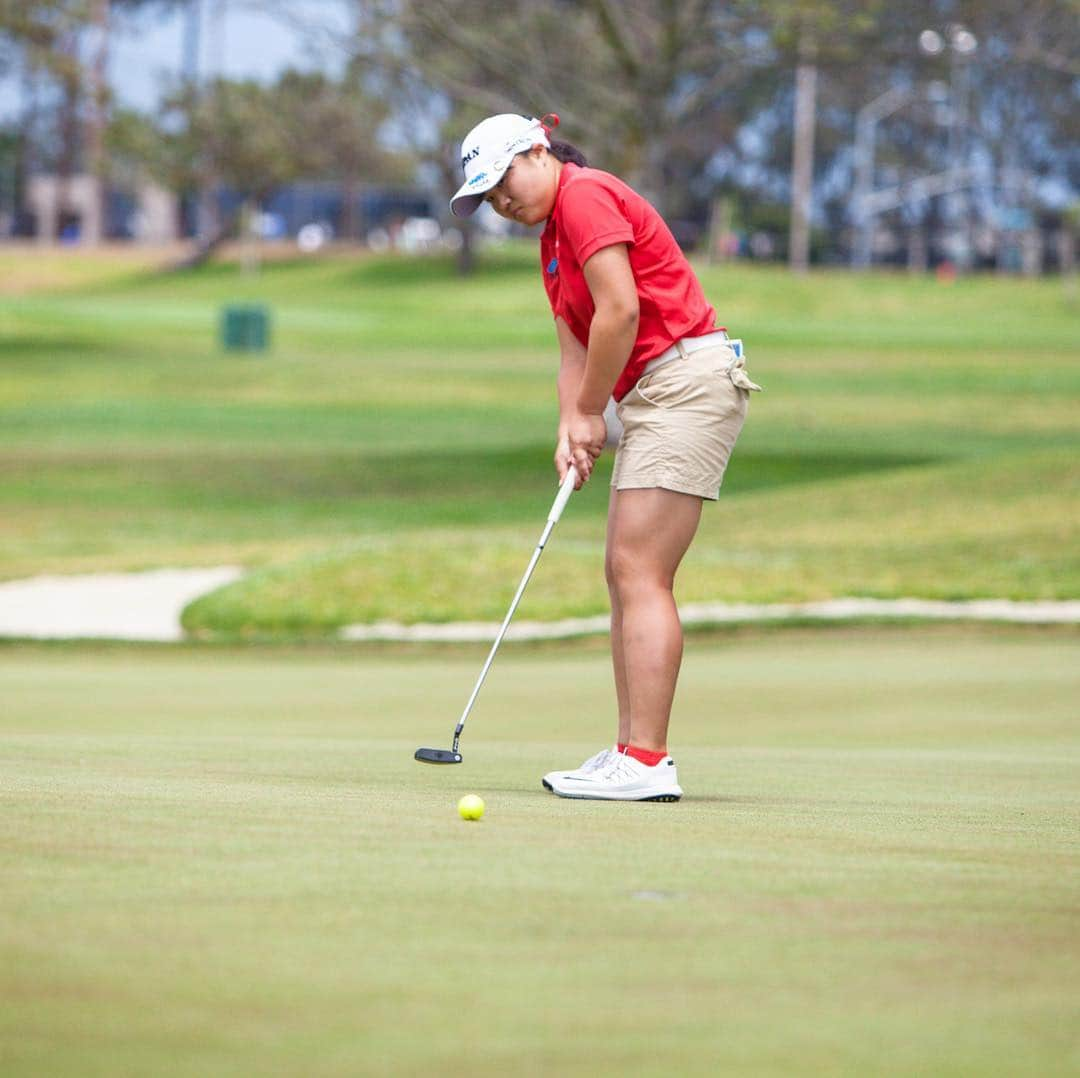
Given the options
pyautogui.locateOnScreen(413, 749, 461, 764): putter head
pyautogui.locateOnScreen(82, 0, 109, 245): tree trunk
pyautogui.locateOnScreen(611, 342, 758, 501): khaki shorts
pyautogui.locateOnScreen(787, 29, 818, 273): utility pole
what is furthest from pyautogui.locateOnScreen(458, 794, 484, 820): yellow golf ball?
pyautogui.locateOnScreen(787, 29, 818, 273): utility pole

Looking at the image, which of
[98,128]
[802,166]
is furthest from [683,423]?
[802,166]

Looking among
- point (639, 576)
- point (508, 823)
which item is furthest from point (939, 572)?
point (508, 823)

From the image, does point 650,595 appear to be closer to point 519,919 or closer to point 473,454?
point 519,919

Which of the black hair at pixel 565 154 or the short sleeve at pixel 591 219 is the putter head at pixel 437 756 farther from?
the black hair at pixel 565 154

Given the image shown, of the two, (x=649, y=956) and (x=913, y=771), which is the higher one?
(x=649, y=956)

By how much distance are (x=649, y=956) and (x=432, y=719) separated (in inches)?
232

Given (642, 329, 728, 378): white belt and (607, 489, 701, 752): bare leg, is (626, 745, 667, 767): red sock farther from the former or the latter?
(642, 329, 728, 378): white belt

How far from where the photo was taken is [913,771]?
6773mm

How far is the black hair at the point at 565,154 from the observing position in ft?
19.2

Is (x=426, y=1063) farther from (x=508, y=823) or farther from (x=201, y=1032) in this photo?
(x=508, y=823)

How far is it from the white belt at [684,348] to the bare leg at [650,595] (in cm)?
37

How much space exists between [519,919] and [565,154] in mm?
3078

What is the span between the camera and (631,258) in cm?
574

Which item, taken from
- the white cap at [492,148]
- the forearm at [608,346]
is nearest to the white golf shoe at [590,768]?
the forearm at [608,346]
